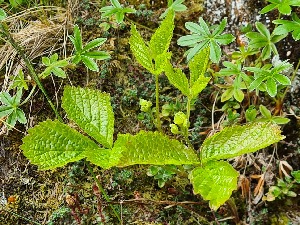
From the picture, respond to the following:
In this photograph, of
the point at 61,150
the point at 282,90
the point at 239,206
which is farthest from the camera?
the point at 282,90

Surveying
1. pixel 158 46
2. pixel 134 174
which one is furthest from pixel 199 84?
pixel 134 174

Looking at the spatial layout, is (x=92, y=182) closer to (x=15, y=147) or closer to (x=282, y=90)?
(x=15, y=147)

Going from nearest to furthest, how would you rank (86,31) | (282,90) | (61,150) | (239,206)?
(61,150) → (239,206) → (282,90) → (86,31)

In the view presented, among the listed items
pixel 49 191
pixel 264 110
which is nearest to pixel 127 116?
pixel 49 191

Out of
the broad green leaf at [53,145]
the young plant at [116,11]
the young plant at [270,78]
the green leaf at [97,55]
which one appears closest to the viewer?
the broad green leaf at [53,145]

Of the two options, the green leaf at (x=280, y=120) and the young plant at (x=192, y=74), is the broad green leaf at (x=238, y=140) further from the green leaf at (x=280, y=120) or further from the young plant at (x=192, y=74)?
the green leaf at (x=280, y=120)


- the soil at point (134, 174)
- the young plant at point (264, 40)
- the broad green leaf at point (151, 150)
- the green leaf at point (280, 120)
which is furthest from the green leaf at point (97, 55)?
the green leaf at point (280, 120)
